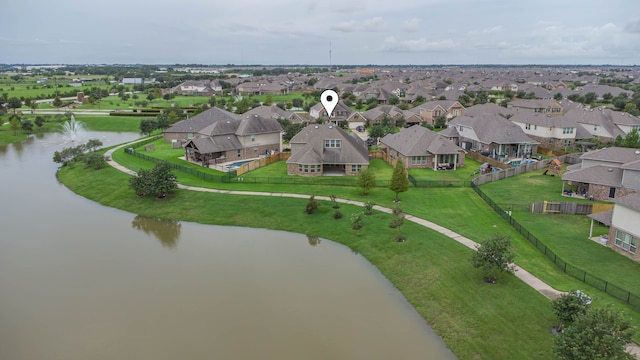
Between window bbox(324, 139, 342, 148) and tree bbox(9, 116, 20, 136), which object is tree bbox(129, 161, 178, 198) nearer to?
window bbox(324, 139, 342, 148)

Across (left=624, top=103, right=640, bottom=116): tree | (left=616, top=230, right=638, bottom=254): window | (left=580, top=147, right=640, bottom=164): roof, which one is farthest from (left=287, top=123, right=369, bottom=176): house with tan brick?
(left=624, top=103, right=640, bottom=116): tree

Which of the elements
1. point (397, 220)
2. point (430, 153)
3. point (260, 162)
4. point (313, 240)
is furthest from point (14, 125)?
point (397, 220)

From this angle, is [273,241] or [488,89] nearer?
[273,241]

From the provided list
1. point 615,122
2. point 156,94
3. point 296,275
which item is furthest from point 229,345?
point 156,94

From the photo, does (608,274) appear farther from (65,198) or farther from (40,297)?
(65,198)

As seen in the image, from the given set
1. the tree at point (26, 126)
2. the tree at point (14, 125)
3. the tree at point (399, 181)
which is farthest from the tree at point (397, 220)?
the tree at point (26, 126)

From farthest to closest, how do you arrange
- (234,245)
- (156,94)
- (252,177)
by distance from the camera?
(156,94)
(252,177)
(234,245)
